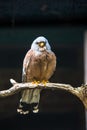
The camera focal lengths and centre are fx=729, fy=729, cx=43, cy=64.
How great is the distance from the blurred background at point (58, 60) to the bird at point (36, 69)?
4.03ft

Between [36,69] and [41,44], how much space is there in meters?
0.09

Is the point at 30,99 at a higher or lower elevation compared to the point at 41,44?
lower

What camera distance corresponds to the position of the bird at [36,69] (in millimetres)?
2162

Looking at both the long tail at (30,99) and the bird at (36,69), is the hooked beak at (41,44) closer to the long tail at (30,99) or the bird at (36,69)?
the bird at (36,69)

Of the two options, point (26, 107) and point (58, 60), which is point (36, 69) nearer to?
point (26, 107)

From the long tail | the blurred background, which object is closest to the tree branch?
the long tail

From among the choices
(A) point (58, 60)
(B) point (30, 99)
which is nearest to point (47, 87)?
(B) point (30, 99)

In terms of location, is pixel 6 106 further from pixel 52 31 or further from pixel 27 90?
pixel 27 90

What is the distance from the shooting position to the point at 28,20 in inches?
142

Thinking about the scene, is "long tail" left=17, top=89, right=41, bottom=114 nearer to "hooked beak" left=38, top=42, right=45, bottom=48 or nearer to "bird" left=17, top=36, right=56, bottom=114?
"bird" left=17, top=36, right=56, bottom=114

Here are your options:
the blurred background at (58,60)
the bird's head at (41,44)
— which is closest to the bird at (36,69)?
the bird's head at (41,44)

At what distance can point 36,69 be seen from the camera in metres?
2.21

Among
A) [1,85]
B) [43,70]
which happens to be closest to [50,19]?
[1,85]

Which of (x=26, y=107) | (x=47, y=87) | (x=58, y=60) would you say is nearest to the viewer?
(x=47, y=87)
